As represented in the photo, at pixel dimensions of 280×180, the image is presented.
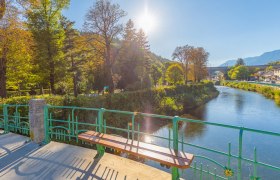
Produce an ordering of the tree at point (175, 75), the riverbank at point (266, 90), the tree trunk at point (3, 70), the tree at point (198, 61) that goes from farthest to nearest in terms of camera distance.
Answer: the tree at point (198, 61) < the tree at point (175, 75) < the riverbank at point (266, 90) < the tree trunk at point (3, 70)

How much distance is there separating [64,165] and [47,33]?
15351 millimetres

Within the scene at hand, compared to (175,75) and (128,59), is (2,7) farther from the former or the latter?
(175,75)

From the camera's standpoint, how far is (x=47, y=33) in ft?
53.7

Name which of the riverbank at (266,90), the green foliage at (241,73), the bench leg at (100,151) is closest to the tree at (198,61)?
the riverbank at (266,90)

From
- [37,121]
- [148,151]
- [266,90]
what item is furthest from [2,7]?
[266,90]

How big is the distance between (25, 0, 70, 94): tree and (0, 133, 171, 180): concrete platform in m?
13.3

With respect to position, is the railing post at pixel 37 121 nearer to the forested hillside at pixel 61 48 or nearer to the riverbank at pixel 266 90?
the forested hillside at pixel 61 48

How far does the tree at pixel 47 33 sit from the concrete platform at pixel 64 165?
523 inches

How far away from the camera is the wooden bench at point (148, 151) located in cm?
298

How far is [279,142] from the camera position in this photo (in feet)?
36.2

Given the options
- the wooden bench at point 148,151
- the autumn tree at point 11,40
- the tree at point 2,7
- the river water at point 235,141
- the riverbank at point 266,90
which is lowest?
the river water at point 235,141

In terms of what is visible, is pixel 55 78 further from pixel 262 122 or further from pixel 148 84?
pixel 262 122

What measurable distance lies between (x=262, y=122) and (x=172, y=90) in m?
11.0

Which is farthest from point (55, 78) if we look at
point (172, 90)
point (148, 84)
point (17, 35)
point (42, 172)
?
point (42, 172)
